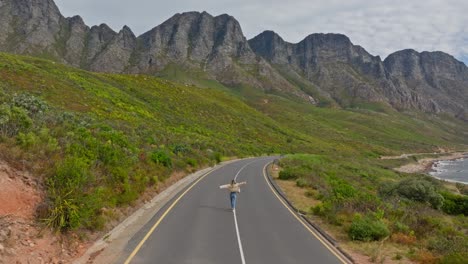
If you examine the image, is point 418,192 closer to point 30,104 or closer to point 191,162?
point 191,162

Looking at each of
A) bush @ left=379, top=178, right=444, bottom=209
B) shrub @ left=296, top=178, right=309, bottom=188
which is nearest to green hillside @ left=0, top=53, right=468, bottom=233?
shrub @ left=296, top=178, right=309, bottom=188

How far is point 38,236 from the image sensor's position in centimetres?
1115

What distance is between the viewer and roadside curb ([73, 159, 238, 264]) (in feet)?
37.8

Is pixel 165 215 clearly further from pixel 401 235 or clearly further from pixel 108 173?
pixel 401 235

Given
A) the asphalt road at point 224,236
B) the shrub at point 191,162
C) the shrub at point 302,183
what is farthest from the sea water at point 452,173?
the asphalt road at point 224,236

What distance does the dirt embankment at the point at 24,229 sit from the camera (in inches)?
402

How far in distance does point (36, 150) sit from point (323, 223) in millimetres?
12543

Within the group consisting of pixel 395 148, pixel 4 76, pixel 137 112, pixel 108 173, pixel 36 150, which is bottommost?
pixel 395 148

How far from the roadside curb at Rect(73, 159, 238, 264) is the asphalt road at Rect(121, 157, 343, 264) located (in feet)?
1.08

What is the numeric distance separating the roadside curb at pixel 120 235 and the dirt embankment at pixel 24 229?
56cm

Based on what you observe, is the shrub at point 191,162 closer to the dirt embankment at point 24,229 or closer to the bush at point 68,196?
the bush at point 68,196

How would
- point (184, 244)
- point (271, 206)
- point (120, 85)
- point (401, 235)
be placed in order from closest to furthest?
point (184, 244)
point (401, 235)
point (271, 206)
point (120, 85)

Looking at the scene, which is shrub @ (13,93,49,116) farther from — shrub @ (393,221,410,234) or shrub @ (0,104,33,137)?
shrub @ (393,221,410,234)

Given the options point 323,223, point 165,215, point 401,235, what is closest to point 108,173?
point 165,215
